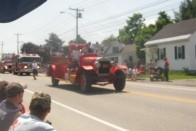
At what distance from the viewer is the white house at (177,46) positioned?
41219 mm

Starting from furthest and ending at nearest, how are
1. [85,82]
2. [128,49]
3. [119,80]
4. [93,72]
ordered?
[128,49] < [119,80] < [93,72] < [85,82]

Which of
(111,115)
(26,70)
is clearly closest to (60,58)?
(111,115)

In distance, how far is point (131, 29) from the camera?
376 feet

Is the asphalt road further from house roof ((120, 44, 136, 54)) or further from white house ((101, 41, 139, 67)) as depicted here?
house roof ((120, 44, 136, 54))

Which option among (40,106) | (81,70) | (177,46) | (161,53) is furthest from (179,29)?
(40,106)

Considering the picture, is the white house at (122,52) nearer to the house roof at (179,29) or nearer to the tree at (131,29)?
the tree at (131,29)

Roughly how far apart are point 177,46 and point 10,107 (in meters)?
39.7

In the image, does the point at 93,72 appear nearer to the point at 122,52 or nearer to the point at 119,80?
the point at 119,80

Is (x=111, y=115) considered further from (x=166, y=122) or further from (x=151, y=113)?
(x=166, y=122)

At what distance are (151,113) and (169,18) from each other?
51855 millimetres

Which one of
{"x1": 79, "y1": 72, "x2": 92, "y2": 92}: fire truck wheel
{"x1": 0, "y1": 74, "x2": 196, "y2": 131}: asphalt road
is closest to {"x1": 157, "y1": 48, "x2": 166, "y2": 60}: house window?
{"x1": 79, "y1": 72, "x2": 92, "y2": 92}: fire truck wheel

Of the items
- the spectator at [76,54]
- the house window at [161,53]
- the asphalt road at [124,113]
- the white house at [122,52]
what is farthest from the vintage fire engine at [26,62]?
the white house at [122,52]

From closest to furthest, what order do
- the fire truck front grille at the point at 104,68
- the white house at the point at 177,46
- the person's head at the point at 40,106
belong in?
1. the person's head at the point at 40,106
2. the fire truck front grille at the point at 104,68
3. the white house at the point at 177,46

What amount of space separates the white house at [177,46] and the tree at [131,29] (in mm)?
57292
